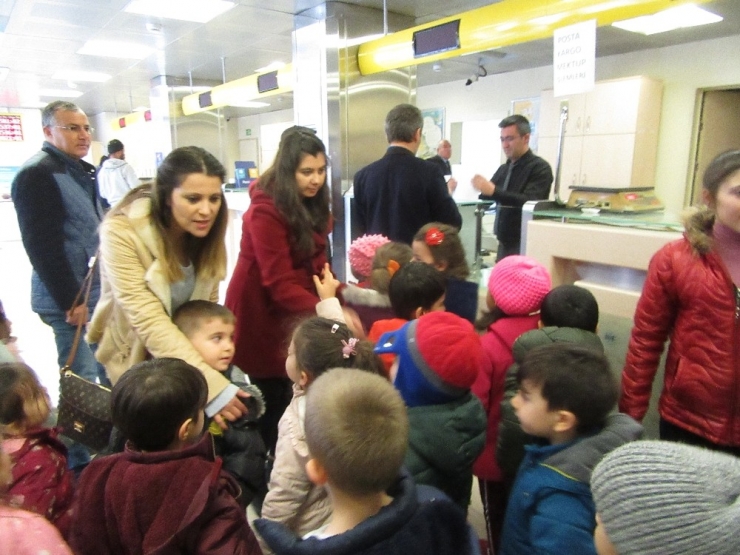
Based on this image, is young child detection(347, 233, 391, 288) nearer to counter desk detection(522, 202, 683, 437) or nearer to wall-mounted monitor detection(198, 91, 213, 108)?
counter desk detection(522, 202, 683, 437)

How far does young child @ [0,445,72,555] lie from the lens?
2.76 ft

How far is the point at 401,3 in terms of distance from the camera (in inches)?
164

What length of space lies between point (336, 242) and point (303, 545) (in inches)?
140

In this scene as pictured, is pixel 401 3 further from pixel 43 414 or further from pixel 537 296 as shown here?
pixel 43 414

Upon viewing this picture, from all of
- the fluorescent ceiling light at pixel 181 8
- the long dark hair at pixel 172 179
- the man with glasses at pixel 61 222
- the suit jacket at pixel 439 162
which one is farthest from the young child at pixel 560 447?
the fluorescent ceiling light at pixel 181 8

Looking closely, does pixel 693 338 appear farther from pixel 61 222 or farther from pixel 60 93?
pixel 60 93

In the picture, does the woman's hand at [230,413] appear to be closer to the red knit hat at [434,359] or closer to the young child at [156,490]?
the young child at [156,490]

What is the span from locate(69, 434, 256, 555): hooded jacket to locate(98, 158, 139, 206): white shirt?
5240 mm

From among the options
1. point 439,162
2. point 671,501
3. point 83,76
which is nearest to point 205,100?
point 83,76

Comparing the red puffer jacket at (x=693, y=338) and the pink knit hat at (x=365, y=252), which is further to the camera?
the pink knit hat at (x=365, y=252)

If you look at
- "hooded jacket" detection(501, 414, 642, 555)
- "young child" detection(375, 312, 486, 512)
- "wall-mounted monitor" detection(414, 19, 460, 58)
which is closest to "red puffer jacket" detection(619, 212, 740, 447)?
"hooded jacket" detection(501, 414, 642, 555)

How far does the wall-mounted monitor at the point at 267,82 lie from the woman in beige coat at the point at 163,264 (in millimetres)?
3925

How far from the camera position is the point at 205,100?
6.54 meters

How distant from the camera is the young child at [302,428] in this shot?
47.1 inches
